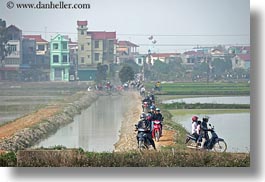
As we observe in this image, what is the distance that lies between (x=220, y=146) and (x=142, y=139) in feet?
2.20

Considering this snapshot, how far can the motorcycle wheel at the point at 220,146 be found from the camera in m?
5.87

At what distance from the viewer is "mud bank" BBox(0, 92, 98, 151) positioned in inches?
232

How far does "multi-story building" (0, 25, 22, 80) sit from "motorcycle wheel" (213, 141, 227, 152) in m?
1.82

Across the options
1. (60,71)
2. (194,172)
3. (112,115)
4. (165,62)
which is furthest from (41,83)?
(194,172)

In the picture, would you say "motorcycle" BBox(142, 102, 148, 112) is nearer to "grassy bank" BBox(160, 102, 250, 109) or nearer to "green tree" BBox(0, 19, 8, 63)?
"grassy bank" BBox(160, 102, 250, 109)

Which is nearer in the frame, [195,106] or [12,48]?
[12,48]

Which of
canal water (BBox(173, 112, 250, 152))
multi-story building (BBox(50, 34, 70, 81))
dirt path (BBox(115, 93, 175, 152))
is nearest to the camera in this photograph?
canal water (BBox(173, 112, 250, 152))

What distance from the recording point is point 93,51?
611 cm

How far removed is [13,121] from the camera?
598 cm

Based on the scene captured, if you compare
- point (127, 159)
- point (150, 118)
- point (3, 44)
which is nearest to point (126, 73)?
point (150, 118)

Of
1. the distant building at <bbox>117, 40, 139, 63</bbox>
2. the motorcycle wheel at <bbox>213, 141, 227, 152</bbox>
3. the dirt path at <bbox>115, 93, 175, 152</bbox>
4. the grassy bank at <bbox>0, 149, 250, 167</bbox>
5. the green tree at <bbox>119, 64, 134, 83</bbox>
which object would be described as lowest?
the grassy bank at <bbox>0, 149, 250, 167</bbox>

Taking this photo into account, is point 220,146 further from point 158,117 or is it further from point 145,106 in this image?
point 145,106

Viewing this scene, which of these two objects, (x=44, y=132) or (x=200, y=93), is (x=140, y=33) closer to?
(x=200, y=93)

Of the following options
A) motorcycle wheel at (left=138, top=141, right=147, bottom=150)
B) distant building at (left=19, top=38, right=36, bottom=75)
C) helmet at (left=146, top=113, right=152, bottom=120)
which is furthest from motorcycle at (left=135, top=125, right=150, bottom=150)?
distant building at (left=19, top=38, right=36, bottom=75)
